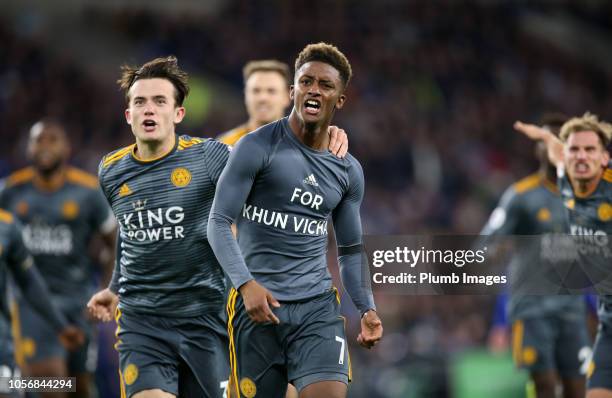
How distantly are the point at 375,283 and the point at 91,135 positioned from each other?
12249 mm

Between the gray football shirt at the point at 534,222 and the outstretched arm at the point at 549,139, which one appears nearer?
the outstretched arm at the point at 549,139

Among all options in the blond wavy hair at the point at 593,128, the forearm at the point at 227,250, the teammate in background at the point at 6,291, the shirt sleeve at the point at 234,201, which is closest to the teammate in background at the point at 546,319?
the blond wavy hair at the point at 593,128

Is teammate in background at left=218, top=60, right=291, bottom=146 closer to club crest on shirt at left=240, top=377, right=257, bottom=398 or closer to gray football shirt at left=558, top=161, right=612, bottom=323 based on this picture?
gray football shirt at left=558, top=161, right=612, bottom=323

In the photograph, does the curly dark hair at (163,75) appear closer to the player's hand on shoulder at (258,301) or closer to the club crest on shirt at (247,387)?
the player's hand on shoulder at (258,301)

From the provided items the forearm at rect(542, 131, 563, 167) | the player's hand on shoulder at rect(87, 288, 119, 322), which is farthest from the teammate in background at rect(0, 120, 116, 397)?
the forearm at rect(542, 131, 563, 167)

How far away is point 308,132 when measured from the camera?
550cm

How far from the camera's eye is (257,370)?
538 cm

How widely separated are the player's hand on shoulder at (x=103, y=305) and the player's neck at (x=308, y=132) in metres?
1.54

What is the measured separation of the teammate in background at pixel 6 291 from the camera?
625 cm

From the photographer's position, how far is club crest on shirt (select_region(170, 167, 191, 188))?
5.82 metres

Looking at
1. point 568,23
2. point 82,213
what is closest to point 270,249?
point 82,213

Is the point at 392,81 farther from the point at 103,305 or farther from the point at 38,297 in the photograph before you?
the point at 103,305

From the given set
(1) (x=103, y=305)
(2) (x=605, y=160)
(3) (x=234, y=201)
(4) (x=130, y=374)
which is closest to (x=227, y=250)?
(3) (x=234, y=201)

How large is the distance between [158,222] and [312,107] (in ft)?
3.63
